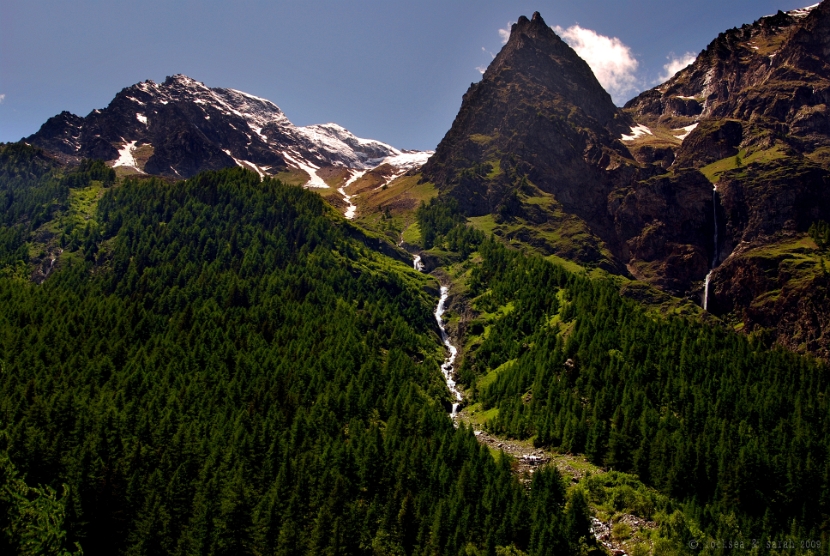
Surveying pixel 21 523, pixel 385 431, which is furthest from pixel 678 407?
pixel 21 523

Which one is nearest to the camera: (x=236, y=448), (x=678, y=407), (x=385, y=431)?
(x=236, y=448)

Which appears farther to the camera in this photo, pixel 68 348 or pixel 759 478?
pixel 68 348

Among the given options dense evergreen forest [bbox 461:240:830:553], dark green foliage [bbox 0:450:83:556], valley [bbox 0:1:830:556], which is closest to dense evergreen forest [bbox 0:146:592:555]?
dark green foliage [bbox 0:450:83:556]

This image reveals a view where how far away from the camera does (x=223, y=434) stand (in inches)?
4163

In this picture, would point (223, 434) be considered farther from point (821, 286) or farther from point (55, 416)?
point (821, 286)

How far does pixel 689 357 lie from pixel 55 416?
12870 centimetres

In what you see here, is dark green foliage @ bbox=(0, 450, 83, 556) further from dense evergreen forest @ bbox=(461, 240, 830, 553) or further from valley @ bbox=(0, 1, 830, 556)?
dense evergreen forest @ bbox=(461, 240, 830, 553)

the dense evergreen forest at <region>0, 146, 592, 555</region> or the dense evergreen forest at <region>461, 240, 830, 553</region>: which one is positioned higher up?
the dense evergreen forest at <region>461, 240, 830, 553</region>

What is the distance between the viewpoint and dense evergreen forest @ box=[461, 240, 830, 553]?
102m

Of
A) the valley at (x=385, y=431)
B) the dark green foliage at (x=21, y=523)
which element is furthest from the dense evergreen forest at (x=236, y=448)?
the valley at (x=385, y=431)

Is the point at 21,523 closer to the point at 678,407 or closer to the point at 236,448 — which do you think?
the point at 236,448

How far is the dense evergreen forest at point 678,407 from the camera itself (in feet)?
335

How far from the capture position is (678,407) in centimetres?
12606

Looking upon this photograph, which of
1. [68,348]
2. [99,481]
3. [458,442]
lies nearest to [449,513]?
[458,442]
